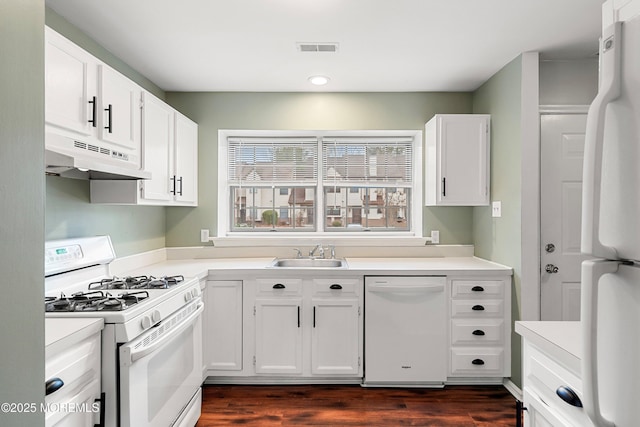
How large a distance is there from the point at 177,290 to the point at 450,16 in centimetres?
215

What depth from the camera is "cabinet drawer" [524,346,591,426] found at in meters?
1.01

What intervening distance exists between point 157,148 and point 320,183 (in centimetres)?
153

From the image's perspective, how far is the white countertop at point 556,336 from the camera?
41.9 inches

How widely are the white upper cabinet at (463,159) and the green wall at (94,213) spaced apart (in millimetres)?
2416

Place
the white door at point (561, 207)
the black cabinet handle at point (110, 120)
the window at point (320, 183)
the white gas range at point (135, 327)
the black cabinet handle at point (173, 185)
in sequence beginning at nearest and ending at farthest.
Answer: the white gas range at point (135, 327)
the black cabinet handle at point (110, 120)
the white door at point (561, 207)
the black cabinet handle at point (173, 185)
the window at point (320, 183)

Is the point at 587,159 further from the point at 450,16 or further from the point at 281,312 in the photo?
the point at 281,312

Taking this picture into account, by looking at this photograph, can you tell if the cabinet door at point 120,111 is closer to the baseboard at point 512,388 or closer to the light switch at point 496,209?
the light switch at point 496,209

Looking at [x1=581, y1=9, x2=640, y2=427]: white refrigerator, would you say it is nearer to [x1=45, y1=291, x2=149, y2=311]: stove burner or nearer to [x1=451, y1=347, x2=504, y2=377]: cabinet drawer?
[x1=45, y1=291, x2=149, y2=311]: stove burner

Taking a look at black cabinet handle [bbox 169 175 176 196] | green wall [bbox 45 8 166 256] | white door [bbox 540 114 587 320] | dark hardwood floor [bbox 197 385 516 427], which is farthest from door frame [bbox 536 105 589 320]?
green wall [bbox 45 8 166 256]

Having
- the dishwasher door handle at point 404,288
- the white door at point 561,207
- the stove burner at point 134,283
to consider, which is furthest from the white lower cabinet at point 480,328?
the stove burner at point 134,283

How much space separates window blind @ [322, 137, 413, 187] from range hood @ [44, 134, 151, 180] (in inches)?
72.4

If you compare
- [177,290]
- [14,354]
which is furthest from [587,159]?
[177,290]

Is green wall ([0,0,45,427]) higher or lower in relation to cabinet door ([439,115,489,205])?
lower

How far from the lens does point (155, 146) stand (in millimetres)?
2566
